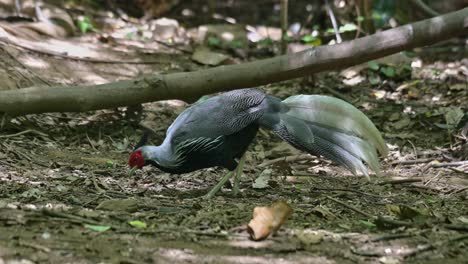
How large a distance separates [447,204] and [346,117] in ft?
3.34

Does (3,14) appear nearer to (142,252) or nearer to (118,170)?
(118,170)

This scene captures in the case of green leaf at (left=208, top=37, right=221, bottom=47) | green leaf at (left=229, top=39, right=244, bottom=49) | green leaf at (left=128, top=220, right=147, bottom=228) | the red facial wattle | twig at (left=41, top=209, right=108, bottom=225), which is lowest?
green leaf at (left=229, top=39, right=244, bottom=49)

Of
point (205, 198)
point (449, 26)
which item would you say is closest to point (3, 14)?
point (205, 198)

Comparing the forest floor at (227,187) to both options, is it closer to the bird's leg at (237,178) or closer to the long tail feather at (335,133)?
the bird's leg at (237,178)

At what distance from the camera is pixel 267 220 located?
3652mm

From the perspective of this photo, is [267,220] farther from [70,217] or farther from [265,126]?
[265,126]

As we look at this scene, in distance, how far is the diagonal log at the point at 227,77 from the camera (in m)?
Answer: 5.68

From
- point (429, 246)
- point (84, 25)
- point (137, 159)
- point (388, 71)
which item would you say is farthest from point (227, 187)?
point (84, 25)

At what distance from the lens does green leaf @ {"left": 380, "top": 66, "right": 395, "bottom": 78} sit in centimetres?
845

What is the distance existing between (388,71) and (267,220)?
5330 millimetres

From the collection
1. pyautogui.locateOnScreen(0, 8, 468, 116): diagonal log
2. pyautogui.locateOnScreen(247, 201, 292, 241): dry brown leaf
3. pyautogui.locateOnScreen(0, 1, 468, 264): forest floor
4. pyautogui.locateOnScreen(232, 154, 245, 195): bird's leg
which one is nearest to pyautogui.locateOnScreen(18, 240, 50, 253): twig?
pyautogui.locateOnScreen(0, 1, 468, 264): forest floor

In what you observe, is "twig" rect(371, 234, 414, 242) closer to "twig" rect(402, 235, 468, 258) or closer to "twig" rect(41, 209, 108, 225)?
"twig" rect(402, 235, 468, 258)

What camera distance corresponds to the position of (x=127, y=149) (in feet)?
20.9

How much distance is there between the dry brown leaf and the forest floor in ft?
0.19
